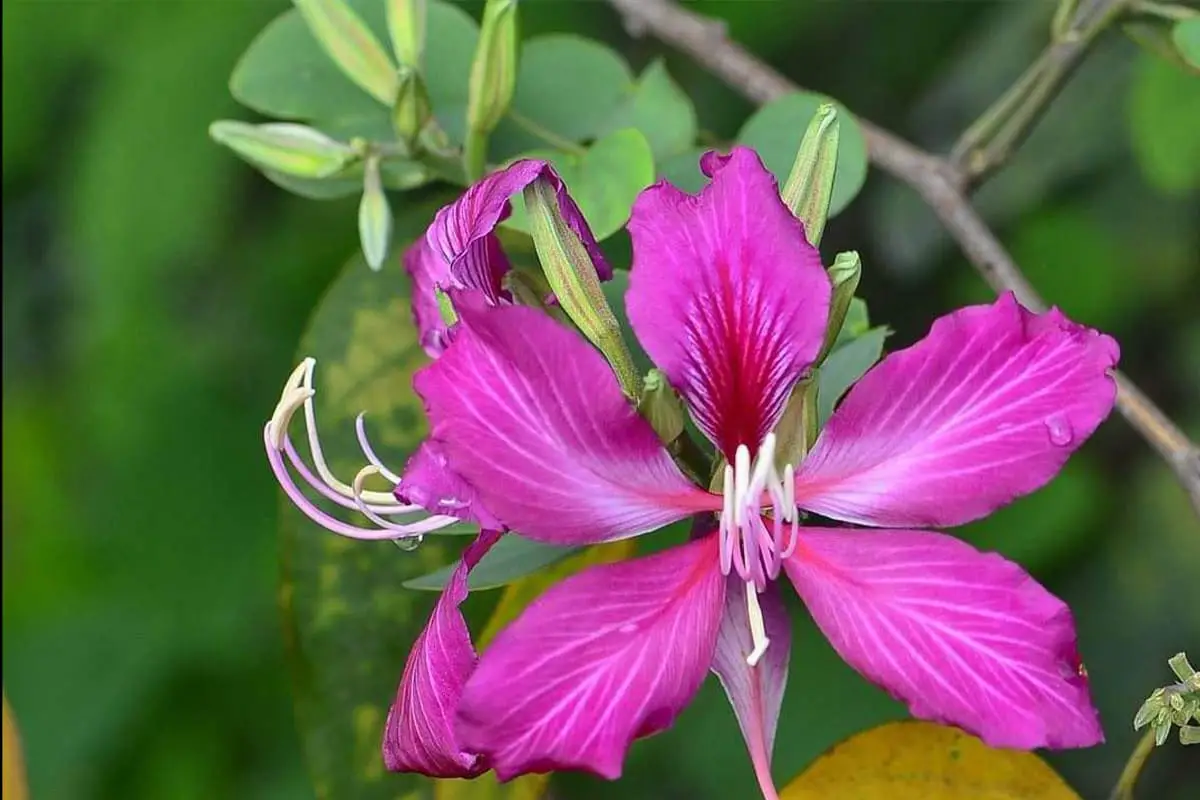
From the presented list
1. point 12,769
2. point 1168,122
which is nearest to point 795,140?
point 1168,122

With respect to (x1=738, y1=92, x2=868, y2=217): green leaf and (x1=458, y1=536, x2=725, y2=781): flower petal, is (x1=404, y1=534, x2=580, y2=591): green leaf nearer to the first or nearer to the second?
(x1=458, y1=536, x2=725, y2=781): flower petal

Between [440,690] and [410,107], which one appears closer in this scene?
[440,690]

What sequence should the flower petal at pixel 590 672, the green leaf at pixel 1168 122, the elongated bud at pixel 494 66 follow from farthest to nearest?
the green leaf at pixel 1168 122, the elongated bud at pixel 494 66, the flower petal at pixel 590 672

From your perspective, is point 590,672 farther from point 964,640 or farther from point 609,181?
point 609,181

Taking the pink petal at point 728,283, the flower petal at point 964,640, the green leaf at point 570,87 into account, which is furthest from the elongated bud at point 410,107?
the flower petal at point 964,640

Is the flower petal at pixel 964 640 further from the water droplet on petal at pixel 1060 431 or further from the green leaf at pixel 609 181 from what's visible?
the green leaf at pixel 609 181

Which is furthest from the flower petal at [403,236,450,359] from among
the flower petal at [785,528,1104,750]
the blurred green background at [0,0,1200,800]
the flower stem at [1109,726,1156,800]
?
the blurred green background at [0,0,1200,800]
